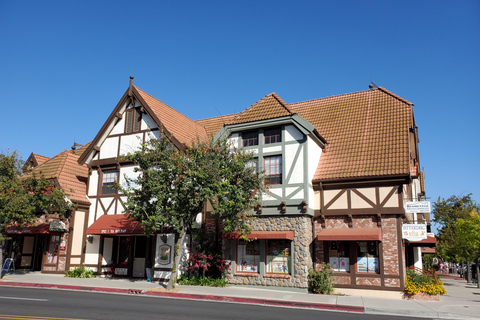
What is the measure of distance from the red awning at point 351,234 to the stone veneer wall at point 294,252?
31.2 inches

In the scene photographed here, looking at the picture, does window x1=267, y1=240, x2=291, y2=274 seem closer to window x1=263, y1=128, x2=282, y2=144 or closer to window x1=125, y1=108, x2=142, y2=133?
window x1=263, y1=128, x2=282, y2=144

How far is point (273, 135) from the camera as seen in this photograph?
19.8 m

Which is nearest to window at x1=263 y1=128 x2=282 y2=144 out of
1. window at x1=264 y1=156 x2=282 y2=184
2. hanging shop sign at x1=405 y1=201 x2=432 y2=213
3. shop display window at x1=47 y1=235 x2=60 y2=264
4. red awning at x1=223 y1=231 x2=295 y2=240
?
window at x1=264 y1=156 x2=282 y2=184

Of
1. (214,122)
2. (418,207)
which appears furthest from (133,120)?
(418,207)

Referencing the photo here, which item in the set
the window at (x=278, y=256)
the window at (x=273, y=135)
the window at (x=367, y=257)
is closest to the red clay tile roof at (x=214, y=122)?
the window at (x=273, y=135)

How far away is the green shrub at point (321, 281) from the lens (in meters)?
16.9

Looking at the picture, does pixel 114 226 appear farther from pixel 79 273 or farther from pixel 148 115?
pixel 148 115

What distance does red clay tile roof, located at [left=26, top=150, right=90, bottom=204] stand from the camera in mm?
22391

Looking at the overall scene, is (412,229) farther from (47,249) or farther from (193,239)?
(47,249)

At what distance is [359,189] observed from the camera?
59.9 ft

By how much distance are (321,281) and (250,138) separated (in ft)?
25.9

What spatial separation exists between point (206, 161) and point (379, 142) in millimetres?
9116

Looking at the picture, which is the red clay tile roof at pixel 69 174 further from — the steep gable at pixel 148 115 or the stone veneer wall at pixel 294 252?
the stone veneer wall at pixel 294 252

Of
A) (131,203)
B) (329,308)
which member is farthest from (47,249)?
(329,308)
